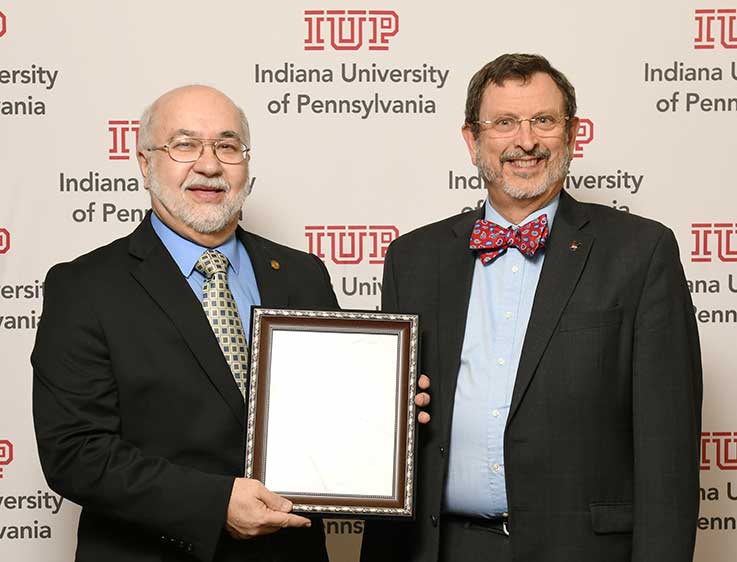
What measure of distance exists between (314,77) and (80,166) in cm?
80

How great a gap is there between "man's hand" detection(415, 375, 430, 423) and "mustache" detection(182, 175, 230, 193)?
0.64 m

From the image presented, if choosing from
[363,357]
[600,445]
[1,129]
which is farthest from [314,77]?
[600,445]

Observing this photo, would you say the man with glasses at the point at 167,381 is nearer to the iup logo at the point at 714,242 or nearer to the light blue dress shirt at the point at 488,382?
the light blue dress shirt at the point at 488,382

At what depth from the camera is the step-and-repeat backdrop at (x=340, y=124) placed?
10.7 ft

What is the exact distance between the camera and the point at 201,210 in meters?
2.37

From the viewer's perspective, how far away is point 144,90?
326 centimetres

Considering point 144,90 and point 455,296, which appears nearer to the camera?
point 455,296

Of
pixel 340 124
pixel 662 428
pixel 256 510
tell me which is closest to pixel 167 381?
pixel 256 510

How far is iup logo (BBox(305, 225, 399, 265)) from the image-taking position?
330 centimetres

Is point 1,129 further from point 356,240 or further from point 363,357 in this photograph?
point 363,357

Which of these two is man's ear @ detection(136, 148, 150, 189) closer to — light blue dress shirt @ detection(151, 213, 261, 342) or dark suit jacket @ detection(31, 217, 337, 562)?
light blue dress shirt @ detection(151, 213, 261, 342)

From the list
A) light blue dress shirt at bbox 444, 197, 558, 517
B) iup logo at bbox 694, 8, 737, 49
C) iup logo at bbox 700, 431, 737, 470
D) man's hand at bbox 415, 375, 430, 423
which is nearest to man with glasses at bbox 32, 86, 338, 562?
man's hand at bbox 415, 375, 430, 423

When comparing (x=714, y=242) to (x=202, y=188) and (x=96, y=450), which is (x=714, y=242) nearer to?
(x=202, y=188)

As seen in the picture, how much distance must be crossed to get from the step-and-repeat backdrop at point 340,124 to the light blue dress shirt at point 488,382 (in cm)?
90
